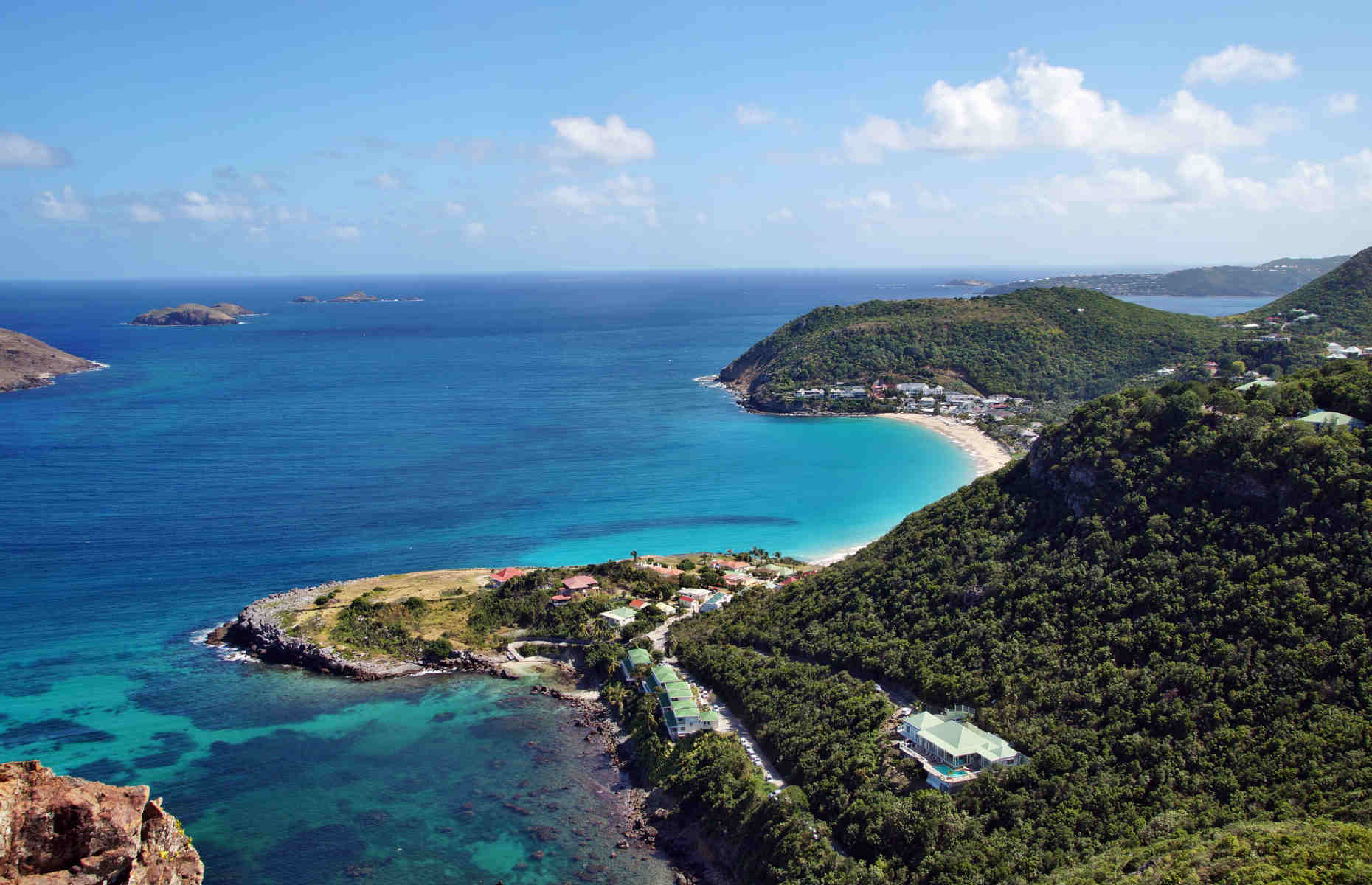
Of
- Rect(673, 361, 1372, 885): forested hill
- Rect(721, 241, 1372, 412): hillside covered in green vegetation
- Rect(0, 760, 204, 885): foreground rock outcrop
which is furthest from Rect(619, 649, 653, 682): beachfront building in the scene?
Rect(721, 241, 1372, 412): hillside covered in green vegetation

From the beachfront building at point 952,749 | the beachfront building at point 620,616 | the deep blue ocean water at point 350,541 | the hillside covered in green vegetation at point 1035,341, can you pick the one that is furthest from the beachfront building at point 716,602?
the hillside covered in green vegetation at point 1035,341

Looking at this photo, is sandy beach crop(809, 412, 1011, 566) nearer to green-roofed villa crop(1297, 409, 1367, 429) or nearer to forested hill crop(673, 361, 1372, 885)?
forested hill crop(673, 361, 1372, 885)

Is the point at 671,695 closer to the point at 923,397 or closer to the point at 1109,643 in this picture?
the point at 1109,643

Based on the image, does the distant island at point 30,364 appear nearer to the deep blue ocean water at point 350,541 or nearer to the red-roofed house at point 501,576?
the deep blue ocean water at point 350,541

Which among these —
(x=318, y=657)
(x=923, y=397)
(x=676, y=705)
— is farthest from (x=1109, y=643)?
(x=923, y=397)

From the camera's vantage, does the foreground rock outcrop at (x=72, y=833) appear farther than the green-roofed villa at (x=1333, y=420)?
No

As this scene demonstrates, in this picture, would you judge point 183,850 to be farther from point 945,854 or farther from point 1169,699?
point 1169,699
